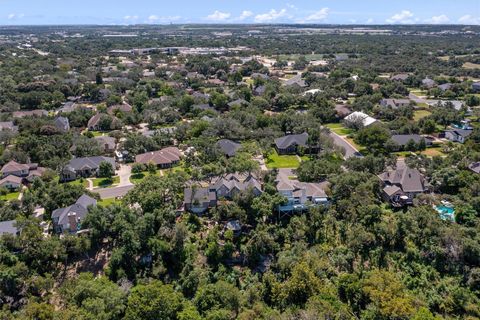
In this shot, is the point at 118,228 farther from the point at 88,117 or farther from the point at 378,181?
the point at 88,117

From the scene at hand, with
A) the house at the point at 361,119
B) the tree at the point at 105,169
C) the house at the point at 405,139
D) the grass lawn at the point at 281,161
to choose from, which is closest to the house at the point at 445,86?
the house at the point at 361,119

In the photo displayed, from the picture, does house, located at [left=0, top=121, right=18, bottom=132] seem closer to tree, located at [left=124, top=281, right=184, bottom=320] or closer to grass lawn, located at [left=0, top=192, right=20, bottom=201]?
grass lawn, located at [left=0, top=192, right=20, bottom=201]

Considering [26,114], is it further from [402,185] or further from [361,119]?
[402,185]

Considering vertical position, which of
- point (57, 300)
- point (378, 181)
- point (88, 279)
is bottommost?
point (57, 300)

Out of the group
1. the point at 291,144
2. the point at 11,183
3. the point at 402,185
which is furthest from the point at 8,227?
the point at 402,185

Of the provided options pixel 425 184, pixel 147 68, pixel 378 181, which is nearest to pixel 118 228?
pixel 378 181

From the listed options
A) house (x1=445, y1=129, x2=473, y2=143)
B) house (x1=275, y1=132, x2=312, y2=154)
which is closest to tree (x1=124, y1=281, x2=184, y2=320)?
house (x1=275, y1=132, x2=312, y2=154)
